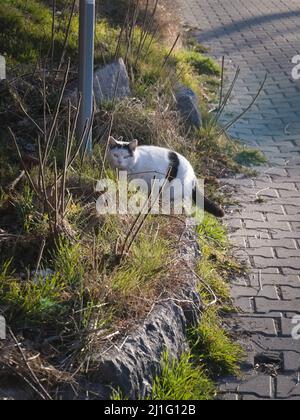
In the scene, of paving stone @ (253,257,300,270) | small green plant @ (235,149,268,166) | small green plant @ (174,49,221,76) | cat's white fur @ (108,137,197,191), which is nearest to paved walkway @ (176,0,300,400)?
paving stone @ (253,257,300,270)

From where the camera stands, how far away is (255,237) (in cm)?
588

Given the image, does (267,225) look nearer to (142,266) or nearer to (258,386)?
(142,266)

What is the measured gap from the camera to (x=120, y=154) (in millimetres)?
5852

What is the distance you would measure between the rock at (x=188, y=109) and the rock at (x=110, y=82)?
0.70m

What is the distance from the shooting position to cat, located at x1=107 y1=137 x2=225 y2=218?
19.3 feet

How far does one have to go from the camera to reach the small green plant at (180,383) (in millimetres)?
3680

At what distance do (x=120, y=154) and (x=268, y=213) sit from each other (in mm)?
1451

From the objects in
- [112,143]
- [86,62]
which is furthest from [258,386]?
[86,62]

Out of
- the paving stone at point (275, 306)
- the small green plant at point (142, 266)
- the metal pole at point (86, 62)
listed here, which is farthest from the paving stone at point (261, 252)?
the metal pole at point (86, 62)

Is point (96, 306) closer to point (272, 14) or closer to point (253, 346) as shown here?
point (253, 346)

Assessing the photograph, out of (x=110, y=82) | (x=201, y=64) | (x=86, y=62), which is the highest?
(x=86, y=62)

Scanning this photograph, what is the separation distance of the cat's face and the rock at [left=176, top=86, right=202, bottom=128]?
5.83 feet

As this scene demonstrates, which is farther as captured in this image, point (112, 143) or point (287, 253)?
point (112, 143)
